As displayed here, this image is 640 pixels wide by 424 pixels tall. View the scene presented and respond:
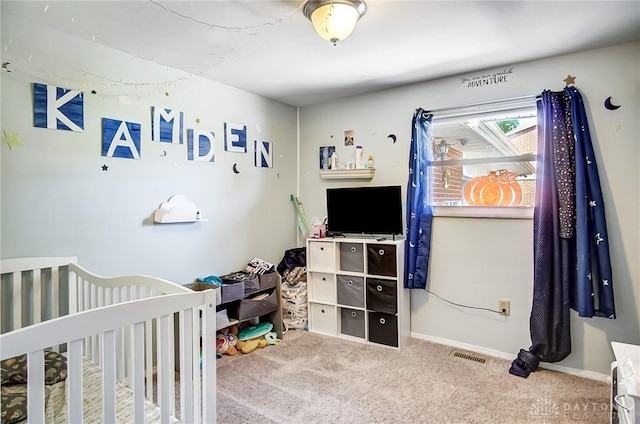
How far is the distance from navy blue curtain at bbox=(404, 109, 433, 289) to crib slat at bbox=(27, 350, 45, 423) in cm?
251

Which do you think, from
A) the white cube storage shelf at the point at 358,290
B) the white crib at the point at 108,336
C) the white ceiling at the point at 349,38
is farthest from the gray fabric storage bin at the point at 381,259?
the white crib at the point at 108,336

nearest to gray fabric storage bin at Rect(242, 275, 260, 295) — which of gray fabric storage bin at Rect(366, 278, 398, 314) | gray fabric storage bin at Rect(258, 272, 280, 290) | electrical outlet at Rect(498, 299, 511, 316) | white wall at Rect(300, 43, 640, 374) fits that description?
gray fabric storage bin at Rect(258, 272, 280, 290)

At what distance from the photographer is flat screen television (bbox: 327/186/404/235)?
117 inches

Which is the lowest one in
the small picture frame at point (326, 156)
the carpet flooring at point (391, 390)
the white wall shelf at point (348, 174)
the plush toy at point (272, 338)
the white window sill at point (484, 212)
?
the carpet flooring at point (391, 390)

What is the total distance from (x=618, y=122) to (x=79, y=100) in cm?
343

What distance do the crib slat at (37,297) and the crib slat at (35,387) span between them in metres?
1.20

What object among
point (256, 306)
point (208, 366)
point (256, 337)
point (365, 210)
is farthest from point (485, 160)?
point (208, 366)

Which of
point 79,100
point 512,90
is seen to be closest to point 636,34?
point 512,90

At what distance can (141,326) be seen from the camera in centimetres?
125

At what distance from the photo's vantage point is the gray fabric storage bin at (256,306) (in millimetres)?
2805

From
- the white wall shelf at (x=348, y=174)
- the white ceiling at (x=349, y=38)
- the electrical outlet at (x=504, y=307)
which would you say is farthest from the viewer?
the white wall shelf at (x=348, y=174)

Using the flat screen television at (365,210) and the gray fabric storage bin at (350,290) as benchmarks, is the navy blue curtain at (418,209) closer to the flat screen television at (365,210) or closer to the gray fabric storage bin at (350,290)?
the flat screen television at (365,210)

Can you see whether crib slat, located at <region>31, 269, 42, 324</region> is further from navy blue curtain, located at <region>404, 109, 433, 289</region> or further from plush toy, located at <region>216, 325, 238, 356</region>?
navy blue curtain, located at <region>404, 109, 433, 289</region>

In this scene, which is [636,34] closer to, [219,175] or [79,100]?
[219,175]
